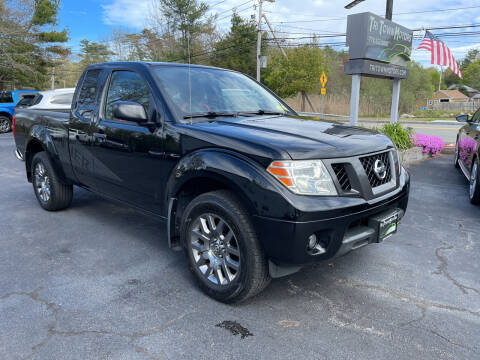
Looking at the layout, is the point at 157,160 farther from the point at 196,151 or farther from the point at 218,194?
the point at 218,194

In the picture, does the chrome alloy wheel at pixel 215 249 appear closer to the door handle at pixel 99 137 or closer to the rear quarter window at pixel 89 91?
the door handle at pixel 99 137

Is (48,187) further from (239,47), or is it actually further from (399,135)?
(239,47)

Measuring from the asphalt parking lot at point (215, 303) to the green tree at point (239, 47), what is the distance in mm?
34097

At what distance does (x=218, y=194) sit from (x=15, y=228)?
3.18m

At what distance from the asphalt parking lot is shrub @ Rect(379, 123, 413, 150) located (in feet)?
15.6

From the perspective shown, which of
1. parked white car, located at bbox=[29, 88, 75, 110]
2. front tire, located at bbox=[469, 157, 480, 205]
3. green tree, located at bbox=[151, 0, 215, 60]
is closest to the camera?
front tire, located at bbox=[469, 157, 480, 205]

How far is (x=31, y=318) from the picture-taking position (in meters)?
2.78

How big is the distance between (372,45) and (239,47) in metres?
29.3

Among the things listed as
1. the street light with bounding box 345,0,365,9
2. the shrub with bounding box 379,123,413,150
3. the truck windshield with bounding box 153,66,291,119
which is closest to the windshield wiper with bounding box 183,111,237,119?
the truck windshield with bounding box 153,66,291,119

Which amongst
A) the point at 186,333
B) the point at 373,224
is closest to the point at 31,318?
the point at 186,333

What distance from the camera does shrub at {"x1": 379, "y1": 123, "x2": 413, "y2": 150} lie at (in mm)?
9211

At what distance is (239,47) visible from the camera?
37094 mm

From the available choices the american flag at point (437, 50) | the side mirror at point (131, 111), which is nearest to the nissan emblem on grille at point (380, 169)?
the side mirror at point (131, 111)

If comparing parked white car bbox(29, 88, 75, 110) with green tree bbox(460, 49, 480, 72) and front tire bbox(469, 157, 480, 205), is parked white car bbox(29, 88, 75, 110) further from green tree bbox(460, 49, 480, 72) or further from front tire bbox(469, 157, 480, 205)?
green tree bbox(460, 49, 480, 72)
